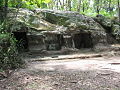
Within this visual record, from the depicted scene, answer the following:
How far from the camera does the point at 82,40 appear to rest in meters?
15.0

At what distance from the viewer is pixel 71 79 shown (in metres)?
6.00

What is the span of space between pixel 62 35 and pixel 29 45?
102 inches

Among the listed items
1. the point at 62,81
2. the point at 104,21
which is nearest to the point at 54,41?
the point at 104,21

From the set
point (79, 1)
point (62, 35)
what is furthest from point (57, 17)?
point (79, 1)

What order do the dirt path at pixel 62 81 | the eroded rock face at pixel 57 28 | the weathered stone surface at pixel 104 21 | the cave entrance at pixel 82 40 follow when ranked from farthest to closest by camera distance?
the weathered stone surface at pixel 104 21 < the cave entrance at pixel 82 40 < the eroded rock face at pixel 57 28 < the dirt path at pixel 62 81

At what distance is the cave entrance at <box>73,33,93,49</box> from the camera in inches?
575

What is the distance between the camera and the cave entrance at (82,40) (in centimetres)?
1459

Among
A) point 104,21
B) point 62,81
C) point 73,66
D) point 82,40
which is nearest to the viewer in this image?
point 62,81

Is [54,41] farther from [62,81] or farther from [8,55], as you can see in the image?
[62,81]

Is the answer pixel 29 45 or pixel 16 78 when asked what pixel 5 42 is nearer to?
pixel 16 78

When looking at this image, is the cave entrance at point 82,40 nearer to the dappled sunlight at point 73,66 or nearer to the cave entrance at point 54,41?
the cave entrance at point 54,41

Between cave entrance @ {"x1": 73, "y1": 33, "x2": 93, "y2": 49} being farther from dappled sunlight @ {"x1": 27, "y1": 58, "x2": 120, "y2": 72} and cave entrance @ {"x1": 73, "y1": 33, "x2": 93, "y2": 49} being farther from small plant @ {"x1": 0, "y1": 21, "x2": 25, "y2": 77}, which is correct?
small plant @ {"x1": 0, "y1": 21, "x2": 25, "y2": 77}

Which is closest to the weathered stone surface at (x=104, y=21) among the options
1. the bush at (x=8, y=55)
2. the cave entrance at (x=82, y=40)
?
the cave entrance at (x=82, y=40)

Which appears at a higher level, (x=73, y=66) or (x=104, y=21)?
(x=104, y=21)
